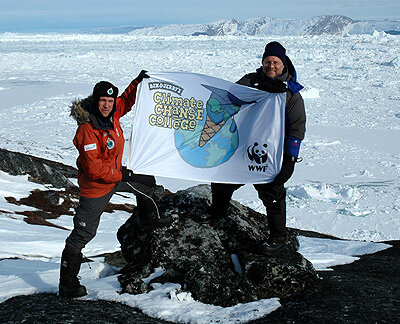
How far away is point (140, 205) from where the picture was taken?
4.30 metres

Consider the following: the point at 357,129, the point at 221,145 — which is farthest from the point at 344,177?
the point at 221,145

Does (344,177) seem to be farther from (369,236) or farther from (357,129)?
(357,129)

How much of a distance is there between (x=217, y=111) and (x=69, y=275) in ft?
7.00

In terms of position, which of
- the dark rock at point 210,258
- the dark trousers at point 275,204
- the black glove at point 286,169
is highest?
the black glove at point 286,169

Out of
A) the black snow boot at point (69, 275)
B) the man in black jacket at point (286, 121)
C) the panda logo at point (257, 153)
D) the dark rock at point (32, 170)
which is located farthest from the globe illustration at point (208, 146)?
the dark rock at point (32, 170)

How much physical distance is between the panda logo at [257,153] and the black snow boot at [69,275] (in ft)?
6.20

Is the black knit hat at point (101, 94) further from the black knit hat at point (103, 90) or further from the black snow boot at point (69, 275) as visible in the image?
the black snow boot at point (69, 275)

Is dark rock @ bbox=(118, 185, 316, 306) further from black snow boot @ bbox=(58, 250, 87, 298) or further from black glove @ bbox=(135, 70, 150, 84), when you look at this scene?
black glove @ bbox=(135, 70, 150, 84)

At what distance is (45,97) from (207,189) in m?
38.3

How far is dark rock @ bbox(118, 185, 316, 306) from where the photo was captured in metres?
3.88

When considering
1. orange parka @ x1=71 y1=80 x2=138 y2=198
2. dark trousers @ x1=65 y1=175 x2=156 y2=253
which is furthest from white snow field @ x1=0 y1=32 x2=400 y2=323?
orange parka @ x1=71 y1=80 x2=138 y2=198

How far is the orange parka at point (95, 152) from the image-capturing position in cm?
352

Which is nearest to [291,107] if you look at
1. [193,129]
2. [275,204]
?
[275,204]

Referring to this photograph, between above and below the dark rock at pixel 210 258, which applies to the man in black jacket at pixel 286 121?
above
